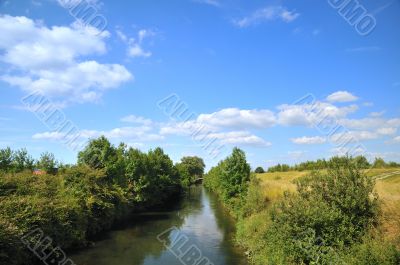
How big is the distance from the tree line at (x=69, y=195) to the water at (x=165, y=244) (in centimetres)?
218

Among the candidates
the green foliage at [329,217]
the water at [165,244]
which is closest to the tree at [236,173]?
the water at [165,244]

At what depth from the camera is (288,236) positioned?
2178 cm

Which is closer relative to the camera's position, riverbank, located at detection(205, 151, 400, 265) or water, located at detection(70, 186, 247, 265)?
riverbank, located at detection(205, 151, 400, 265)

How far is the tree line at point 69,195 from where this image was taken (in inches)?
993

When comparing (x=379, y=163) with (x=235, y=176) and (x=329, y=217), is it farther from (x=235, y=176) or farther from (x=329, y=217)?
(x=329, y=217)

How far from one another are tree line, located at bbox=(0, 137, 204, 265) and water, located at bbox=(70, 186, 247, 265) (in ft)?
7.16

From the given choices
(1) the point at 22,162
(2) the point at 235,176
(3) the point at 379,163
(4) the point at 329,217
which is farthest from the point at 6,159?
(3) the point at 379,163

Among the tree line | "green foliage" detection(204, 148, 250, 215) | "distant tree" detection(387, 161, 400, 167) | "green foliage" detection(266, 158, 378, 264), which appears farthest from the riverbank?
"distant tree" detection(387, 161, 400, 167)

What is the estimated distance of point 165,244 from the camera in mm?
35344

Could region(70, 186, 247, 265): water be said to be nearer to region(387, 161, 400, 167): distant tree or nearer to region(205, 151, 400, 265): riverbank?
region(205, 151, 400, 265): riverbank

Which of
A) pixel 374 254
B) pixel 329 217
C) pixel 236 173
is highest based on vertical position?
→ pixel 236 173

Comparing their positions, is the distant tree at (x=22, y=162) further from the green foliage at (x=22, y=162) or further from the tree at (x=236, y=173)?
the tree at (x=236, y=173)

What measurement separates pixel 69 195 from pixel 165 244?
10.6 meters

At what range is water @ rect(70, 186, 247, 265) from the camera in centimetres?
2864
